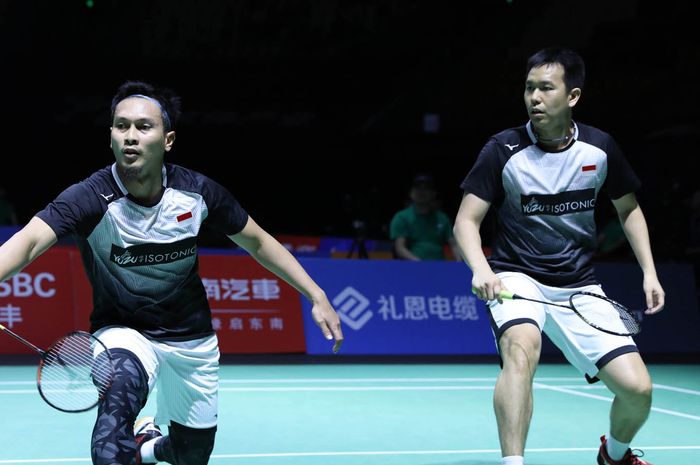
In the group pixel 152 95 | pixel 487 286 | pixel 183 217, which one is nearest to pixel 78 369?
pixel 183 217

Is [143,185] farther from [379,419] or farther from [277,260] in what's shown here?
[379,419]

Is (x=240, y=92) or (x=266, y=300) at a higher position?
(x=240, y=92)

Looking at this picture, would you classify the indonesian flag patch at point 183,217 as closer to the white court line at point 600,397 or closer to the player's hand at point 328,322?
the player's hand at point 328,322

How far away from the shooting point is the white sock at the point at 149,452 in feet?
14.6

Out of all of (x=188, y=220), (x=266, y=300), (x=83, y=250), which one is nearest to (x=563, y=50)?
(x=188, y=220)

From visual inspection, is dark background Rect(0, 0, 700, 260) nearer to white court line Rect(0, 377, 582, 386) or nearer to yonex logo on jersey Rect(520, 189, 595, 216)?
white court line Rect(0, 377, 582, 386)

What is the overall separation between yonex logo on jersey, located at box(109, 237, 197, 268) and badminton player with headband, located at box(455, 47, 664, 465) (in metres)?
1.17

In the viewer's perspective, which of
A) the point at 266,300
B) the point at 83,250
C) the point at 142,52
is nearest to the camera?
the point at 83,250

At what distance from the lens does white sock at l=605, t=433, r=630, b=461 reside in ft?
15.7

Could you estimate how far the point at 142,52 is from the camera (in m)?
23.9

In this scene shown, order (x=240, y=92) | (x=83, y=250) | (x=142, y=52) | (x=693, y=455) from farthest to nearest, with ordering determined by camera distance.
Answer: (x=240, y=92) < (x=142, y=52) < (x=693, y=455) < (x=83, y=250)

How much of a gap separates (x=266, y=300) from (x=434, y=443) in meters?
3.88

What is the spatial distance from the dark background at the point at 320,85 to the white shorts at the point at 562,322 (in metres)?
15.2

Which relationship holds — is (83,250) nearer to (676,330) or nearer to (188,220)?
(188,220)
